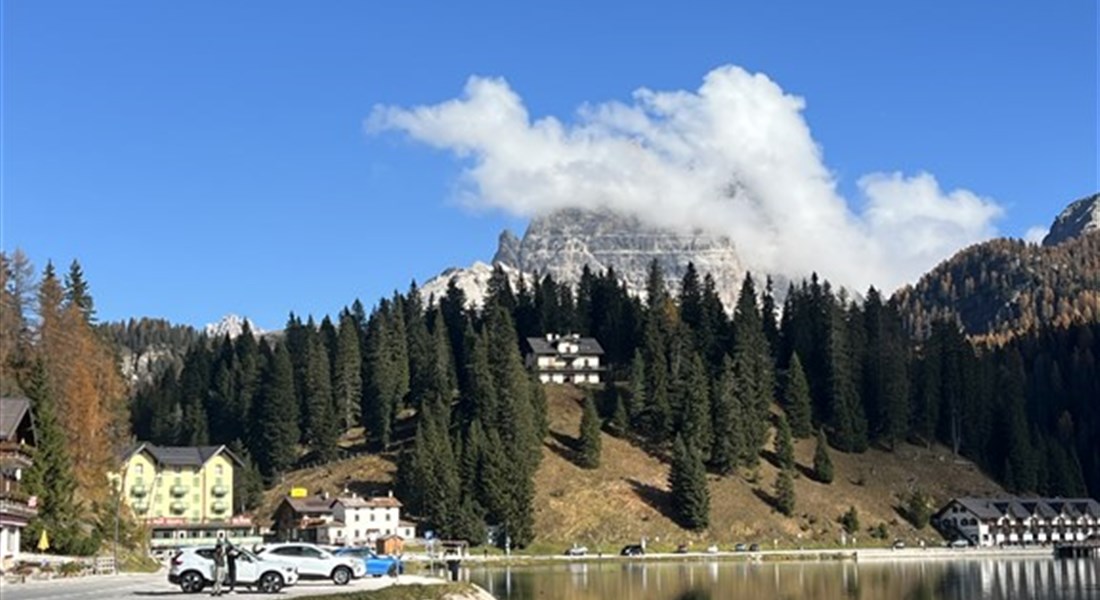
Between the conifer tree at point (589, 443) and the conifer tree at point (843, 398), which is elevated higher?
the conifer tree at point (843, 398)

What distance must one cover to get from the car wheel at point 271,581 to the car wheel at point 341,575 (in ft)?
18.6

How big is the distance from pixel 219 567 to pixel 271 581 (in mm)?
4120

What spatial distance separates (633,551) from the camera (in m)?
143

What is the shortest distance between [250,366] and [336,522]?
5062 cm

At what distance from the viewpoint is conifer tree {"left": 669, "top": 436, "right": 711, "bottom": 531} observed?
153 meters

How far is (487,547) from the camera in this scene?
14112 centimetres

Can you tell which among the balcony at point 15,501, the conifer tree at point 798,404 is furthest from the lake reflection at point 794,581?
the conifer tree at point 798,404

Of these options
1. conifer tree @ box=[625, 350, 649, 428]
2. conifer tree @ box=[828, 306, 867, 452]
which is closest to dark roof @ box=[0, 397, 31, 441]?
conifer tree @ box=[625, 350, 649, 428]

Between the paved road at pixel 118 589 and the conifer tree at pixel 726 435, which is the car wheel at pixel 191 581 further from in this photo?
the conifer tree at pixel 726 435

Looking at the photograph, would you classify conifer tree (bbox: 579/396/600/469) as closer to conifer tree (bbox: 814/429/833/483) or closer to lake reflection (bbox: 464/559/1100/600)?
conifer tree (bbox: 814/429/833/483)

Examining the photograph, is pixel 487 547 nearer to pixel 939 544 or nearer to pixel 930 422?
pixel 939 544

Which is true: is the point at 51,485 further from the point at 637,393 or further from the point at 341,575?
the point at 637,393

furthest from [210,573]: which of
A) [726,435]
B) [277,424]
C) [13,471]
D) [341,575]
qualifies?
[277,424]

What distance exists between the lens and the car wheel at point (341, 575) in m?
58.9
